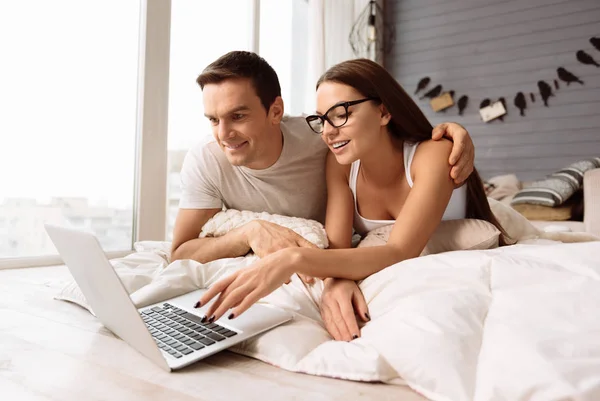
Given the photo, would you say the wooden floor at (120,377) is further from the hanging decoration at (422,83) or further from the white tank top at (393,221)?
the hanging decoration at (422,83)

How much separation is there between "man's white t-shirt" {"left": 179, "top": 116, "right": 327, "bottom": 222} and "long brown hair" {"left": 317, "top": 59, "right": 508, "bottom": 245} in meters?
0.28

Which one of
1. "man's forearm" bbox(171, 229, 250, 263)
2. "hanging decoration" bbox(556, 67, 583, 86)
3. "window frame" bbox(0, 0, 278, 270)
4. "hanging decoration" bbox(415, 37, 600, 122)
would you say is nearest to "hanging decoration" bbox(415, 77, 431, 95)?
"hanging decoration" bbox(415, 37, 600, 122)

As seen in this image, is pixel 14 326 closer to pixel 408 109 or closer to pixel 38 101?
pixel 408 109

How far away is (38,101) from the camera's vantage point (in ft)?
7.36

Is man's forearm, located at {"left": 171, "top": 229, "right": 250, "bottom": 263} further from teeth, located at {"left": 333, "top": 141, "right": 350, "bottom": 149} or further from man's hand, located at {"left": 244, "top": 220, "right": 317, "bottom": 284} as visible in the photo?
teeth, located at {"left": 333, "top": 141, "right": 350, "bottom": 149}

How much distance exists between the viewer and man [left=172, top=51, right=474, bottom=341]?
4.60 ft

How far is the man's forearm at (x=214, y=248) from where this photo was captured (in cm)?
142

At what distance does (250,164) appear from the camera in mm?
1590

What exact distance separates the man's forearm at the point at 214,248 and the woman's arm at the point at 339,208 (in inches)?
10.3

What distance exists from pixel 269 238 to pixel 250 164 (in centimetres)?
37

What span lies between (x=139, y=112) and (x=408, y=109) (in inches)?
67.9

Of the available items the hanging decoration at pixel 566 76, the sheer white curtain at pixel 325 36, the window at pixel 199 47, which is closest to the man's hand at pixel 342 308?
the window at pixel 199 47

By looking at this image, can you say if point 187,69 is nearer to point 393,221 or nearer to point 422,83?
point 393,221

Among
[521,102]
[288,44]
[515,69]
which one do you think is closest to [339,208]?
[288,44]
